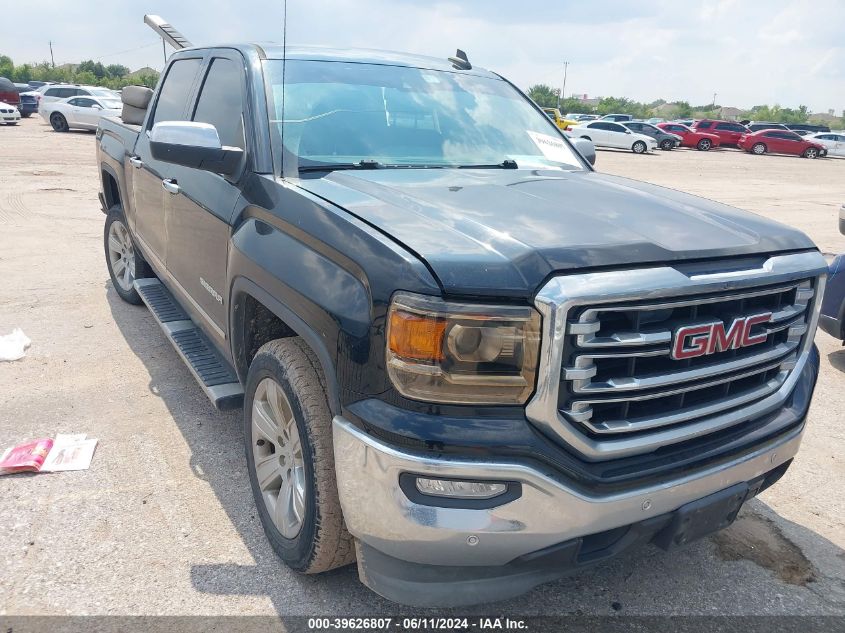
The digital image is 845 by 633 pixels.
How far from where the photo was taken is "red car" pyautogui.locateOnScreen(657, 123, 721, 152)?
124 ft

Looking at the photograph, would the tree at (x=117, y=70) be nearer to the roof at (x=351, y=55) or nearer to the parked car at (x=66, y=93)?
the parked car at (x=66, y=93)

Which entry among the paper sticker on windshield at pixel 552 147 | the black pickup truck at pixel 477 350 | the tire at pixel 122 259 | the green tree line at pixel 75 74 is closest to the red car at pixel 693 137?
the tire at pixel 122 259

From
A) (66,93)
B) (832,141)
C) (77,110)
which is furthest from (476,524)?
(832,141)

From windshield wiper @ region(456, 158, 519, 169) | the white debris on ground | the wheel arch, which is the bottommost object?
the white debris on ground

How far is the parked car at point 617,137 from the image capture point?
1284 inches

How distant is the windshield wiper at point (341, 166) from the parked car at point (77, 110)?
25.2 m

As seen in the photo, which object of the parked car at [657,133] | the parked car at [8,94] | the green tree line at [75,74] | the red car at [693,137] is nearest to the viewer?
the parked car at [8,94]

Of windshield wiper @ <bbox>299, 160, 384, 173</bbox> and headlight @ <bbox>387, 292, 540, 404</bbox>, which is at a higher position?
windshield wiper @ <bbox>299, 160, 384, 173</bbox>

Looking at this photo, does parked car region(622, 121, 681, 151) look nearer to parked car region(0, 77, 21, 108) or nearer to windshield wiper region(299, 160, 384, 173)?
parked car region(0, 77, 21, 108)

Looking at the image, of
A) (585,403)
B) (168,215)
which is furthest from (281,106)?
(585,403)

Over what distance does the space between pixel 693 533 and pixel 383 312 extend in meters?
1.27

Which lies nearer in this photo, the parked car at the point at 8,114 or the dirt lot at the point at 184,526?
the dirt lot at the point at 184,526

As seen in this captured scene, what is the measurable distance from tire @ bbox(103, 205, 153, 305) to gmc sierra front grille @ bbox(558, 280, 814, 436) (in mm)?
4246

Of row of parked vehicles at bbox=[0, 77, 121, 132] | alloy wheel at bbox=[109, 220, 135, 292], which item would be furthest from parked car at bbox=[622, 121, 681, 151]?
alloy wheel at bbox=[109, 220, 135, 292]
